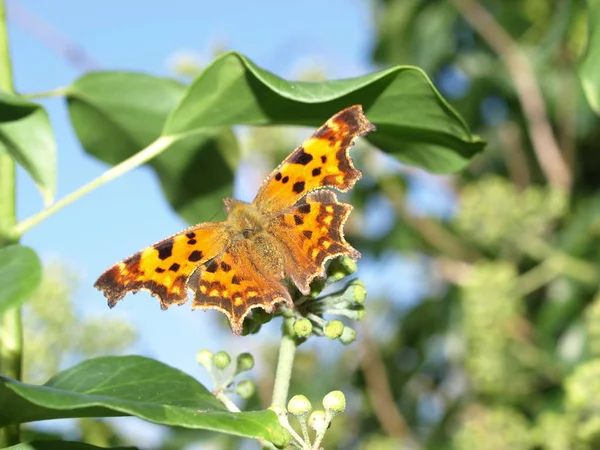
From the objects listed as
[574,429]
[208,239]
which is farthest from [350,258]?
[574,429]

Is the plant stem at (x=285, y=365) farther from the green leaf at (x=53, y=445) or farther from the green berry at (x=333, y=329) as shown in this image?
the green leaf at (x=53, y=445)

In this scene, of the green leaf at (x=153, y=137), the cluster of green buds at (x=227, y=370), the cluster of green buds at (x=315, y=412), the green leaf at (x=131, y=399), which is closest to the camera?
the green leaf at (x=131, y=399)

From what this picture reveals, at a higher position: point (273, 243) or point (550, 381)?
point (273, 243)

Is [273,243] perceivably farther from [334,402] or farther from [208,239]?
[334,402]

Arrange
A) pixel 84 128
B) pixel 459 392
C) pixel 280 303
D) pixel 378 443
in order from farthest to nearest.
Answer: pixel 459 392 → pixel 378 443 → pixel 84 128 → pixel 280 303

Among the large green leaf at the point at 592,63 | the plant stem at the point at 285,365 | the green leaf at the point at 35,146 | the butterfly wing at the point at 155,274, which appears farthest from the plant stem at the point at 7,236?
the large green leaf at the point at 592,63
